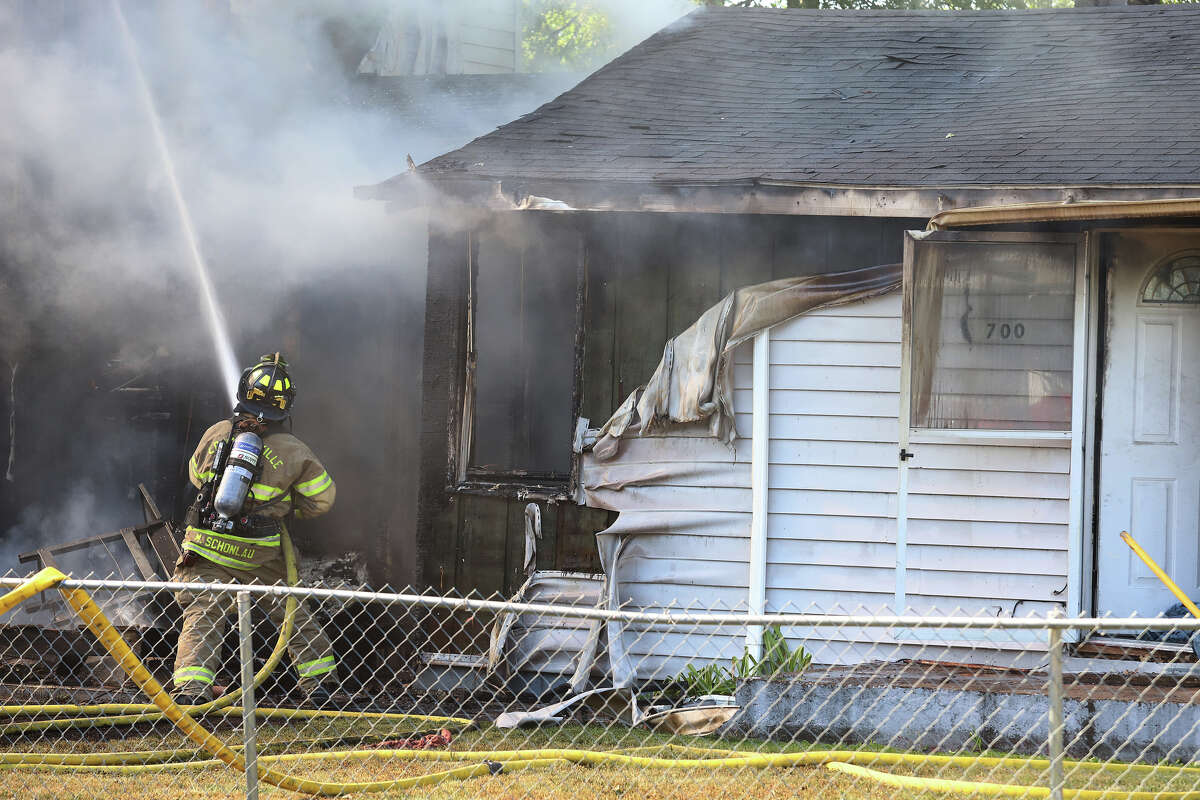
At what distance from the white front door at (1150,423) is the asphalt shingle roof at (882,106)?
28.7 inches

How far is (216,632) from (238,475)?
0.93m

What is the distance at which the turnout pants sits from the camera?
6.20m

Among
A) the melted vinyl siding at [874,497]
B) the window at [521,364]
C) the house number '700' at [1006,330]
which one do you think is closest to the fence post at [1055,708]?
the melted vinyl siding at [874,497]

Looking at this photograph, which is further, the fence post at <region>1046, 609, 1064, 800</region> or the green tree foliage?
the green tree foliage

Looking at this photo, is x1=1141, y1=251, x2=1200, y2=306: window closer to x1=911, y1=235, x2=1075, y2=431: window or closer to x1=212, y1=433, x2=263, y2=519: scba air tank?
x1=911, y1=235, x2=1075, y2=431: window

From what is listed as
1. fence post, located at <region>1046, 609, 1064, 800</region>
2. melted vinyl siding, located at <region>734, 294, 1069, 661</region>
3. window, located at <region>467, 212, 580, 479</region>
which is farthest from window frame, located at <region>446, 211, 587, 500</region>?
fence post, located at <region>1046, 609, 1064, 800</region>

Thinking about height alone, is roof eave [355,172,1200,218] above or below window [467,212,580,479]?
above

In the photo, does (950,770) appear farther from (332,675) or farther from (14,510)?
(14,510)

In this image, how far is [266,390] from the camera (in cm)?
673

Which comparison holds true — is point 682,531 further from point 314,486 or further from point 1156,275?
point 1156,275

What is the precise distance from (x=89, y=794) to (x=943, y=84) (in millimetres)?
7286

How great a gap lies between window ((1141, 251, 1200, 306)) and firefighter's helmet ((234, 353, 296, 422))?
5.32m

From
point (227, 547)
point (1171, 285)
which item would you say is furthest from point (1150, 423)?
point (227, 547)

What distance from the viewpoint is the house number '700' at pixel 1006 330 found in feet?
20.8
